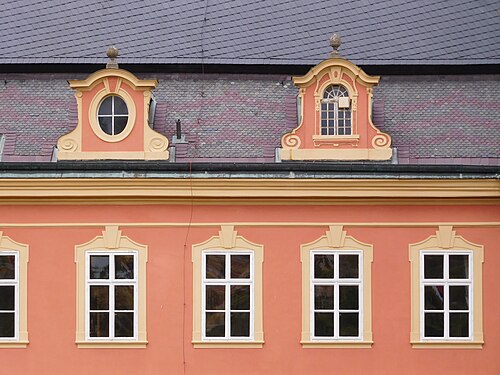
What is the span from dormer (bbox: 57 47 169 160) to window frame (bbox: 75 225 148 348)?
1457 millimetres

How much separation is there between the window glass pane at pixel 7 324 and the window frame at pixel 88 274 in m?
1.20

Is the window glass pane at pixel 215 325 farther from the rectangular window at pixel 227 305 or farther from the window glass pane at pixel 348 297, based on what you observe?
the window glass pane at pixel 348 297

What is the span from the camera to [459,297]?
21328mm

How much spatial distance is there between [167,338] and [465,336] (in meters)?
5.41

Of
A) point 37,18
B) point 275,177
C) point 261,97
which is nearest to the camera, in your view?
point 275,177

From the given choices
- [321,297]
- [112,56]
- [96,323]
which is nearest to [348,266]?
[321,297]

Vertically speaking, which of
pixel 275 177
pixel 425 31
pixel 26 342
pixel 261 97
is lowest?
pixel 26 342

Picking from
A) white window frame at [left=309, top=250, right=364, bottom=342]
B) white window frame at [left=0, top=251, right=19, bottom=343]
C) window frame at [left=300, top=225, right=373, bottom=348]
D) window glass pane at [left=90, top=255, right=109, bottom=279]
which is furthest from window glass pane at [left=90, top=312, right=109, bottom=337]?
white window frame at [left=309, top=250, right=364, bottom=342]

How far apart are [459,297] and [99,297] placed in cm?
654

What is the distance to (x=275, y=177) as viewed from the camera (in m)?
21.0

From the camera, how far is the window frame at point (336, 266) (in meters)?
21.2

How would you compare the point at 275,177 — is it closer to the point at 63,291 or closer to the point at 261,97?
the point at 261,97

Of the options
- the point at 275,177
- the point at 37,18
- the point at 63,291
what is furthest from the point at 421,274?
the point at 37,18

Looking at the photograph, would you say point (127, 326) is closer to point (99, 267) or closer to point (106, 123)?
point (99, 267)
